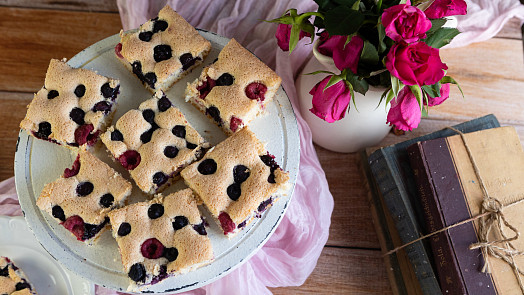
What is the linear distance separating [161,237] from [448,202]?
91 cm

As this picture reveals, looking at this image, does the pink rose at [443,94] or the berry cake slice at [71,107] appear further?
the berry cake slice at [71,107]

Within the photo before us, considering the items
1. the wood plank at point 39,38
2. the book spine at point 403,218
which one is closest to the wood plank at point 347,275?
the book spine at point 403,218

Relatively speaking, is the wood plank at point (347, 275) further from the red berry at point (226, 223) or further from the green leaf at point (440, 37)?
the green leaf at point (440, 37)

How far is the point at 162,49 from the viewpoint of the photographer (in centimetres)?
153

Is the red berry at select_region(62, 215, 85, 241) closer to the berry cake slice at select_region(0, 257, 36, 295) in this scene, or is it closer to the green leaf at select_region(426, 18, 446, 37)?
the berry cake slice at select_region(0, 257, 36, 295)

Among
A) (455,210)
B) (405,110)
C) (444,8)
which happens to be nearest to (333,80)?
(405,110)

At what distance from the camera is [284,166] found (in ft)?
4.82

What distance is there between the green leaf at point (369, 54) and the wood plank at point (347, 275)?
0.80 meters

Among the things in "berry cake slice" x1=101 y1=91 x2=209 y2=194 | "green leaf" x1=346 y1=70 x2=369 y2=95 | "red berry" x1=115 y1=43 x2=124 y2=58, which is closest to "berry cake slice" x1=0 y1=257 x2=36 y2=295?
"berry cake slice" x1=101 y1=91 x2=209 y2=194

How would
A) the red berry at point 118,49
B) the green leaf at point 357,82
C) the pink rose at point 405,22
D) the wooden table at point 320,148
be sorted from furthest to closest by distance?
the wooden table at point 320,148, the red berry at point 118,49, the green leaf at point 357,82, the pink rose at point 405,22

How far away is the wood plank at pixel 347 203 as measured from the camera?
5.50 feet

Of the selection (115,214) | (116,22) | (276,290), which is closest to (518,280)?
(276,290)

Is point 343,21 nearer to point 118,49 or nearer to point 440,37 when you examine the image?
point 440,37

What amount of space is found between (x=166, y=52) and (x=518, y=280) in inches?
52.7
